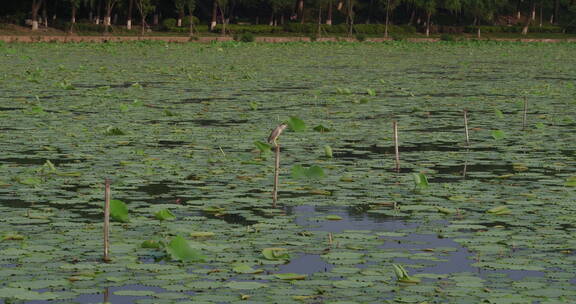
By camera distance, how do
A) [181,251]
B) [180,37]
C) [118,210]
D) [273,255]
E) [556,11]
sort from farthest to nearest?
[556,11] < [180,37] < [118,210] < [273,255] < [181,251]

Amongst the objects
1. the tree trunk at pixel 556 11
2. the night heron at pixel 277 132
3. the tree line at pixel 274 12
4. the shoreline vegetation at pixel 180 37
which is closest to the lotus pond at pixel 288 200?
the night heron at pixel 277 132

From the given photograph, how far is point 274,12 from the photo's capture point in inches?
3610

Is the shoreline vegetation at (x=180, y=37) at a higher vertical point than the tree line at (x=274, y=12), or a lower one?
lower

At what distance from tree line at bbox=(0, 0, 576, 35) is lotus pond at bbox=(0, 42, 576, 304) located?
53.0m

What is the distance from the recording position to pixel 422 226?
371 inches

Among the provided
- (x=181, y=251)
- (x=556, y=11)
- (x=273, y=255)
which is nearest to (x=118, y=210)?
(x=181, y=251)

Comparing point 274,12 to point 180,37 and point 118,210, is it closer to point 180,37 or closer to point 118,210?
point 180,37

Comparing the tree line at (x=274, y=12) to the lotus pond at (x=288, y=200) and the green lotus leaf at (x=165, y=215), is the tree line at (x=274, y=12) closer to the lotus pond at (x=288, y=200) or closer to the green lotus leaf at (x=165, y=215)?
the lotus pond at (x=288, y=200)

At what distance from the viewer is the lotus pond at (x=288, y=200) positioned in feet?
24.5

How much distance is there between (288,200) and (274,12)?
81976mm

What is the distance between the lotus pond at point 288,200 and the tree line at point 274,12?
53.0m

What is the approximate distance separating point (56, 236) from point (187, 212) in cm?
153

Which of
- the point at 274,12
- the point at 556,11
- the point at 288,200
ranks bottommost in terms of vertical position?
the point at 274,12

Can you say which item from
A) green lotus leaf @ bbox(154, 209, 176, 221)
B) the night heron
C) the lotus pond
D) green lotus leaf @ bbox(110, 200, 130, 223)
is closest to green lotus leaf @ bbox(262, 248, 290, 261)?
the lotus pond
